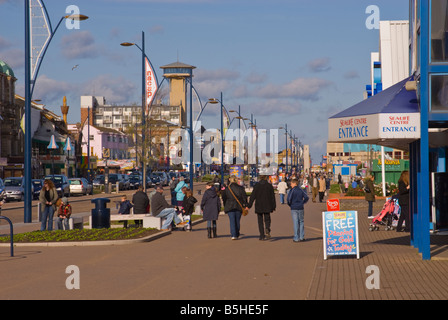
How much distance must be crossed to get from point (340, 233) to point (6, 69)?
76.0 m

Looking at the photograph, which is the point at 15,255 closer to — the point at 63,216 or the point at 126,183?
the point at 63,216

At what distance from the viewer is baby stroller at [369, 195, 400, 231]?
79.3ft

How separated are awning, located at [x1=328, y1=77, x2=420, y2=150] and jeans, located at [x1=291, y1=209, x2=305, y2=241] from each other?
8.70ft

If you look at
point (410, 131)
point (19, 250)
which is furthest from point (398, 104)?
point (19, 250)

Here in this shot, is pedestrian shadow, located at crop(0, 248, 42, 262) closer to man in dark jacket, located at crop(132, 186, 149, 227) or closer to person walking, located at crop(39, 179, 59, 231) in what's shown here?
person walking, located at crop(39, 179, 59, 231)

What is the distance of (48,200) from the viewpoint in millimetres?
23391

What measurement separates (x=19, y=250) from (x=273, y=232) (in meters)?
8.41

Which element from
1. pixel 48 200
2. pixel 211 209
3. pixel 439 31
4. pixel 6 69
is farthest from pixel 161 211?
pixel 6 69

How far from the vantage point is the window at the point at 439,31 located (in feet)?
50.2

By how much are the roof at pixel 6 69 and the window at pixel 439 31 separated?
74.1m

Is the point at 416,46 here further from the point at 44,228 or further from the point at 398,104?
the point at 44,228

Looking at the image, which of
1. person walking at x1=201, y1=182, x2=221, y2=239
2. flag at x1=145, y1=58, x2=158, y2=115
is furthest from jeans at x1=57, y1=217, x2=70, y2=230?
flag at x1=145, y1=58, x2=158, y2=115

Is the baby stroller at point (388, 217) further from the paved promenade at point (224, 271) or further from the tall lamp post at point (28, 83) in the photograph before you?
the tall lamp post at point (28, 83)
